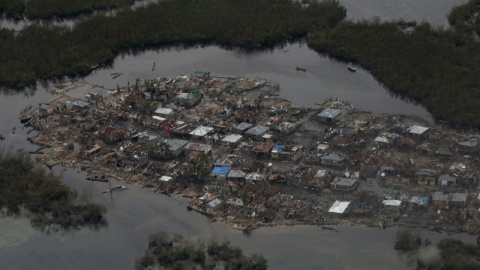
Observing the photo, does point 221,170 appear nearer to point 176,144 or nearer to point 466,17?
point 176,144

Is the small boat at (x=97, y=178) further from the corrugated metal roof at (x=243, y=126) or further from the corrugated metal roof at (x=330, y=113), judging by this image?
the corrugated metal roof at (x=330, y=113)

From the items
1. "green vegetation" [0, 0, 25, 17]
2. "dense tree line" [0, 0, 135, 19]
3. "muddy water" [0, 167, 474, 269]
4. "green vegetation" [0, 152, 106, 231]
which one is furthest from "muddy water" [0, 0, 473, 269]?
"green vegetation" [0, 0, 25, 17]

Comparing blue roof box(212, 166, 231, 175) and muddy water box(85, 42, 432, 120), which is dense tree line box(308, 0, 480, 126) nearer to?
muddy water box(85, 42, 432, 120)

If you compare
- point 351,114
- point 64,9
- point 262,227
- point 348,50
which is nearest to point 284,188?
point 262,227

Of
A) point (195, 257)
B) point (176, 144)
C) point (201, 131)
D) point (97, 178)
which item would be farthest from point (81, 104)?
point (195, 257)

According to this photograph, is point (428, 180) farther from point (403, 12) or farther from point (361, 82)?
point (403, 12)
